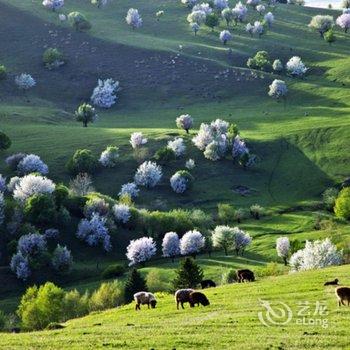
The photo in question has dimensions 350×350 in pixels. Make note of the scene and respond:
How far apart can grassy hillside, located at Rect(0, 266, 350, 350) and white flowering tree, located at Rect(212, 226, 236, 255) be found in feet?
257

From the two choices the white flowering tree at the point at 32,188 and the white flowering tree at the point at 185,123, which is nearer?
the white flowering tree at the point at 32,188

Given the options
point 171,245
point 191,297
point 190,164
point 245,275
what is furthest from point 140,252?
point 191,297

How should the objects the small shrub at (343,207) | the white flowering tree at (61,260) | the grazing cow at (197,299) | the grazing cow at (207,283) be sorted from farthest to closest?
the small shrub at (343,207)
the white flowering tree at (61,260)
the grazing cow at (207,283)
the grazing cow at (197,299)

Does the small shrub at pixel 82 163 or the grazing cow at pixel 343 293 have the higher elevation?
the small shrub at pixel 82 163

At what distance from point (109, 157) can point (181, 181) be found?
22.7 meters

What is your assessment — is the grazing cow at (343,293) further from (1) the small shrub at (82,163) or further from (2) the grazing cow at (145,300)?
(1) the small shrub at (82,163)

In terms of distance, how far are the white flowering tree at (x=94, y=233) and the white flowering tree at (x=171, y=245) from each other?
11.8 m

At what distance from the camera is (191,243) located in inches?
4921

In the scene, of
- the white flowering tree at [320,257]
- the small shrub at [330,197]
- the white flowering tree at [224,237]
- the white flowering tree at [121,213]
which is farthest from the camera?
the small shrub at [330,197]

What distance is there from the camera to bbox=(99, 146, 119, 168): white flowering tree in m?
169

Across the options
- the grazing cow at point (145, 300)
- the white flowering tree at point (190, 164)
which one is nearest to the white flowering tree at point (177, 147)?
the white flowering tree at point (190, 164)

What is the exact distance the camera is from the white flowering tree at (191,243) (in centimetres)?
12375

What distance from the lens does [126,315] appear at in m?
43.0

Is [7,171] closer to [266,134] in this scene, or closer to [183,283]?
[266,134]
